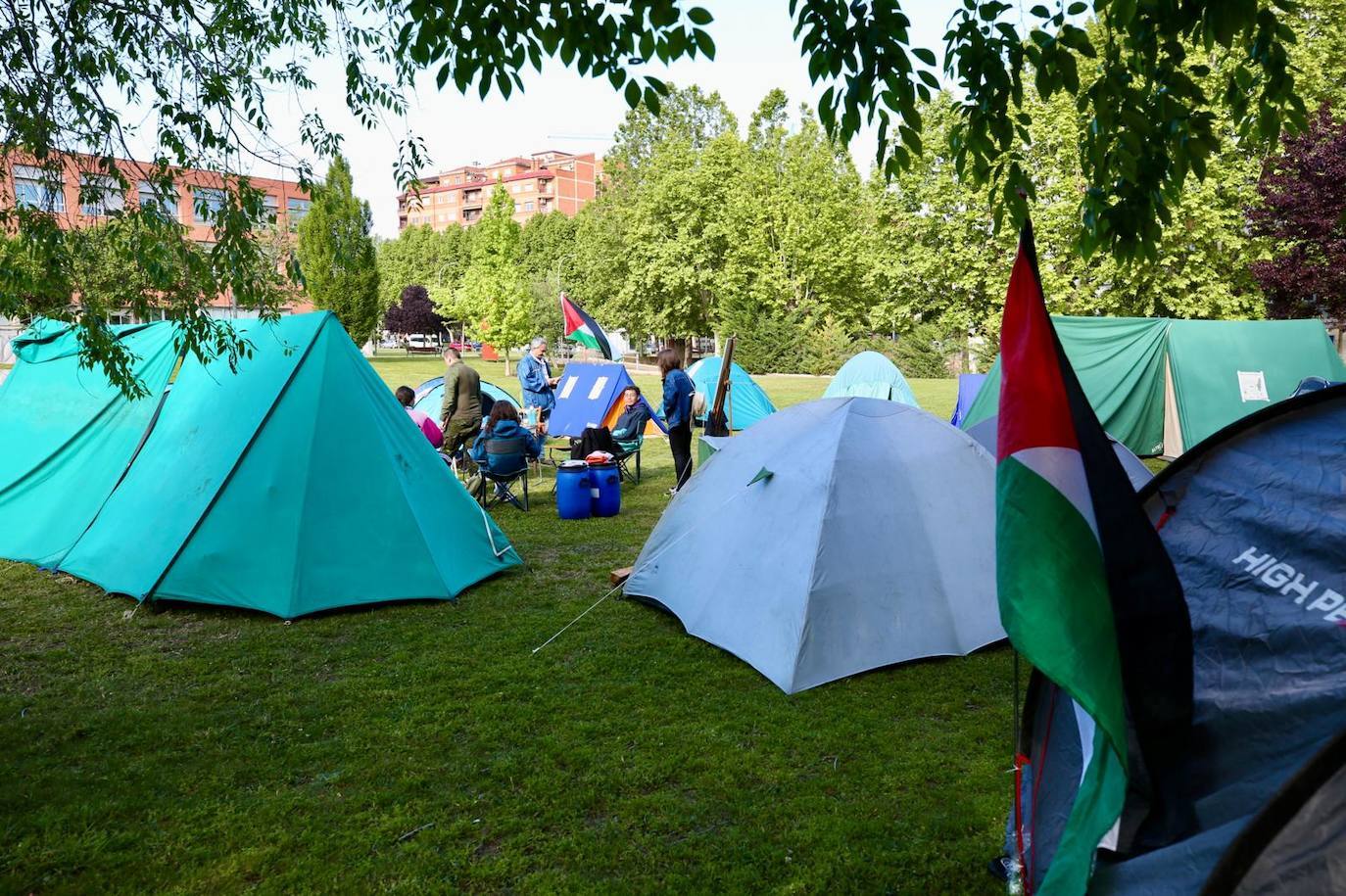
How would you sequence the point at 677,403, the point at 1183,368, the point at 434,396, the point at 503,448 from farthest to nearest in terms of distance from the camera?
the point at 1183,368 < the point at 434,396 < the point at 677,403 < the point at 503,448

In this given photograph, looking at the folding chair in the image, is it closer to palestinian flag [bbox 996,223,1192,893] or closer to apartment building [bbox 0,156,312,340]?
apartment building [bbox 0,156,312,340]

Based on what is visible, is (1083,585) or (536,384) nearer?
(1083,585)

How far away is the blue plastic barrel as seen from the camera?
10031 millimetres

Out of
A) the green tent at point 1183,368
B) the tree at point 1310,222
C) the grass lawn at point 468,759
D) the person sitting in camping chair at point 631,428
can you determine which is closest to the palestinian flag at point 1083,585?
the grass lawn at point 468,759

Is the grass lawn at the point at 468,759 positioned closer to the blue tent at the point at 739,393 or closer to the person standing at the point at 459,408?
the person standing at the point at 459,408

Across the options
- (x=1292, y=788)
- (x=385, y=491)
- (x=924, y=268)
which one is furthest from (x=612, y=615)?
(x=924, y=268)

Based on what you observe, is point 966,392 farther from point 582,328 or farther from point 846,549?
point 846,549

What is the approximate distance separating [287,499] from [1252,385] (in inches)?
552

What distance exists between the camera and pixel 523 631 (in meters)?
6.41

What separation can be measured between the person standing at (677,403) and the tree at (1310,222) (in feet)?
47.5

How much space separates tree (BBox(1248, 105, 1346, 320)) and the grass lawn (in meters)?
17.1

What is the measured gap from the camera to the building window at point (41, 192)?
5012 millimetres

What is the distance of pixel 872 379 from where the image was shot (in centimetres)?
1747

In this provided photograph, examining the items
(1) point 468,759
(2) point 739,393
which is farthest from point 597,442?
(1) point 468,759
